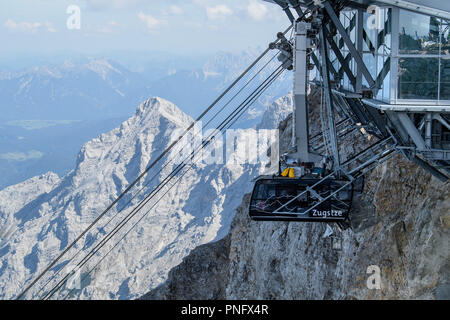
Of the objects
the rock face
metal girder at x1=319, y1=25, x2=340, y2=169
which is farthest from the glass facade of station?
the rock face

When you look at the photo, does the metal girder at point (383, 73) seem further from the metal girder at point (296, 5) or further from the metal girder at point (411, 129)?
the metal girder at point (296, 5)

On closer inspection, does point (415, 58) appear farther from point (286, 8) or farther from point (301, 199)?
point (286, 8)

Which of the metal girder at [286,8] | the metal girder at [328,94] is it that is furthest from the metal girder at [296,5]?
the metal girder at [328,94]

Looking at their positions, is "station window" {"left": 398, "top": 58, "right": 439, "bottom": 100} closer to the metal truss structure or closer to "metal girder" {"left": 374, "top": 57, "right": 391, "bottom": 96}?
the metal truss structure

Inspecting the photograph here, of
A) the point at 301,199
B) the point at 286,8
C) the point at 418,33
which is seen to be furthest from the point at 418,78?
the point at 286,8

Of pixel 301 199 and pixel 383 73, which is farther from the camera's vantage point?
pixel 301 199

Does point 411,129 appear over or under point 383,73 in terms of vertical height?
under
